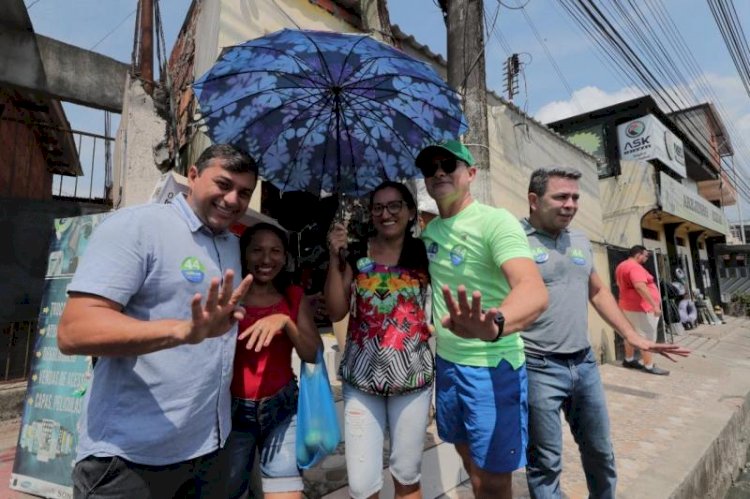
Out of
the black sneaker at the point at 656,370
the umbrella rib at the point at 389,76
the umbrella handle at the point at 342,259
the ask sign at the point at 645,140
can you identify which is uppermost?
the ask sign at the point at 645,140

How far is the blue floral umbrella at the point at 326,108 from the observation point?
6.65ft

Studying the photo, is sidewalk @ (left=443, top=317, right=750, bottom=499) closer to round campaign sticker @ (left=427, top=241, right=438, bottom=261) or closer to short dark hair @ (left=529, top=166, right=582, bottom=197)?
round campaign sticker @ (left=427, top=241, right=438, bottom=261)

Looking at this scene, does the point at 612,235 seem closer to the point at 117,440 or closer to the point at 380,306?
the point at 380,306

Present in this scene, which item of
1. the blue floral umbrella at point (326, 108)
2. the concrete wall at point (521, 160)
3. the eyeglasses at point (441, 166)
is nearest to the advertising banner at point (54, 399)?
the blue floral umbrella at point (326, 108)

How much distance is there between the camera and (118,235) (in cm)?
132

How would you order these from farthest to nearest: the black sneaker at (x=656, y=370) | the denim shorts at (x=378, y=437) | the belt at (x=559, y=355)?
the black sneaker at (x=656, y=370) → the belt at (x=559, y=355) → the denim shorts at (x=378, y=437)

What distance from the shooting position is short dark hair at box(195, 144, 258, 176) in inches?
61.6

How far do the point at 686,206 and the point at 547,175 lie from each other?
1485 cm

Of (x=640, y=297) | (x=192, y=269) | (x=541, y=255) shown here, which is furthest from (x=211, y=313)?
(x=640, y=297)

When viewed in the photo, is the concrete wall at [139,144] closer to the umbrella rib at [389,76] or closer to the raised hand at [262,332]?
the umbrella rib at [389,76]

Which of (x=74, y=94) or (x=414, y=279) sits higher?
(x=74, y=94)

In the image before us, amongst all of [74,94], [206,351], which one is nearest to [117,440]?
[206,351]

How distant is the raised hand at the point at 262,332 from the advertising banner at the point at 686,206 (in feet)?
43.8

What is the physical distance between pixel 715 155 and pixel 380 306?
27246mm
